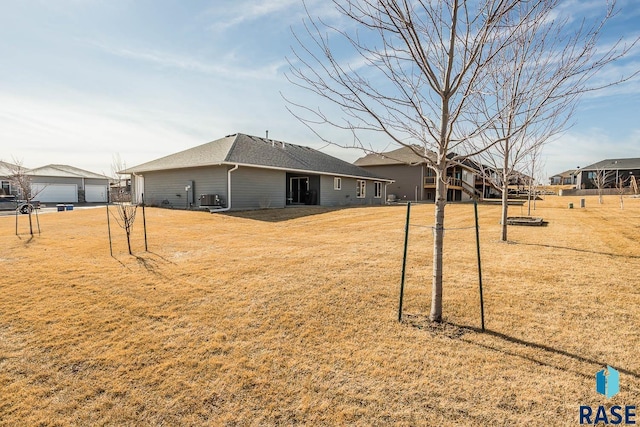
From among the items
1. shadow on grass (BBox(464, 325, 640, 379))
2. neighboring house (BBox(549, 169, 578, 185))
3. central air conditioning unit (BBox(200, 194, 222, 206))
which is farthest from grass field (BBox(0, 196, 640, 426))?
neighboring house (BBox(549, 169, 578, 185))

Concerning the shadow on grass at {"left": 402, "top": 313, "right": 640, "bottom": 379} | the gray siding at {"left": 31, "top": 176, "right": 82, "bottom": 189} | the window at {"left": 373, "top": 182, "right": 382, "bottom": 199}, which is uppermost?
the gray siding at {"left": 31, "top": 176, "right": 82, "bottom": 189}

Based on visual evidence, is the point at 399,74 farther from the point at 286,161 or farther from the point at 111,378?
the point at 286,161

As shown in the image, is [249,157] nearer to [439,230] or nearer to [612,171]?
[439,230]

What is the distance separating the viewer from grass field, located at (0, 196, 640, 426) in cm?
245

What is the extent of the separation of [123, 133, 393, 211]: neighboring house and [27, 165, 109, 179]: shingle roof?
15746mm

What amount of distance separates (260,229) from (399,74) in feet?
29.0

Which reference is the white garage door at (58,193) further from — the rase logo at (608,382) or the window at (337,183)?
the rase logo at (608,382)

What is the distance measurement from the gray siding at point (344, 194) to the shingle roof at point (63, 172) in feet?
95.5

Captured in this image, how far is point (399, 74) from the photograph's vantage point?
4.04 m

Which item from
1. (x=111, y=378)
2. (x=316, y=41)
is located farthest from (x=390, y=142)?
(x=111, y=378)

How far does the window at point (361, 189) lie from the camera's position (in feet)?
88.0

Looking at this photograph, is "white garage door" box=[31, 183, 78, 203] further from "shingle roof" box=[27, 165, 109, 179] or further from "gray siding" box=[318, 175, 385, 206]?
"gray siding" box=[318, 175, 385, 206]

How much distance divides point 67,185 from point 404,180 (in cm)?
3588

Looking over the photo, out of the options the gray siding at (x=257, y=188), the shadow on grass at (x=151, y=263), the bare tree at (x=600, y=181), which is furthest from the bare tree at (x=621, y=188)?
the shadow on grass at (x=151, y=263)
